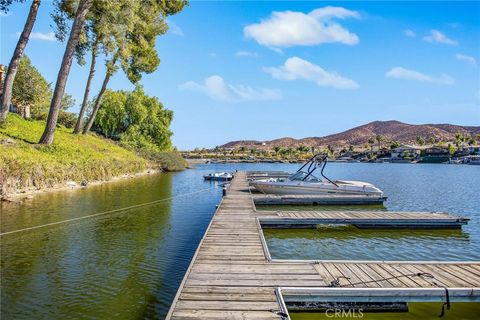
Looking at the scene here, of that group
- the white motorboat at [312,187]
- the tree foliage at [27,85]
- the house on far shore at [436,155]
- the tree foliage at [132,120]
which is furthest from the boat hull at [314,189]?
the house on far shore at [436,155]

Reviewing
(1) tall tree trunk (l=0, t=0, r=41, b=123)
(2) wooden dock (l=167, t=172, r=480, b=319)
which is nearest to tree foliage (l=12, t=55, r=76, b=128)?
(1) tall tree trunk (l=0, t=0, r=41, b=123)

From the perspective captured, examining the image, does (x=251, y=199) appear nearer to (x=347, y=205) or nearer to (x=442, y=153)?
(x=347, y=205)

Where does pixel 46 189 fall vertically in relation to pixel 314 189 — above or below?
below

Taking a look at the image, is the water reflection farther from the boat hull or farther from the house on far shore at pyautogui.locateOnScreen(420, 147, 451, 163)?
the house on far shore at pyautogui.locateOnScreen(420, 147, 451, 163)

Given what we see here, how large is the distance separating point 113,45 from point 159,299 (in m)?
31.6

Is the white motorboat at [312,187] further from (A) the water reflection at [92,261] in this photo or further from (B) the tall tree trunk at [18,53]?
(B) the tall tree trunk at [18,53]

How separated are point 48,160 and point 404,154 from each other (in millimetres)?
164337

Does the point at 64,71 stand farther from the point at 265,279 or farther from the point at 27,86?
the point at 265,279

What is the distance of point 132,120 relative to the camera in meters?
60.4

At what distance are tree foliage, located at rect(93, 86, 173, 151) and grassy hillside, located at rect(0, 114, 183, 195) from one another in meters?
17.6

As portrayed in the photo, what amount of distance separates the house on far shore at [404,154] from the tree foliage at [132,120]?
122721 millimetres

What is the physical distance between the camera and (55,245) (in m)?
12.8

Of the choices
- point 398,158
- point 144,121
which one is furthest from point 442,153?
point 144,121

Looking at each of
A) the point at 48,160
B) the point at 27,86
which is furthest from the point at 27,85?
the point at 48,160
